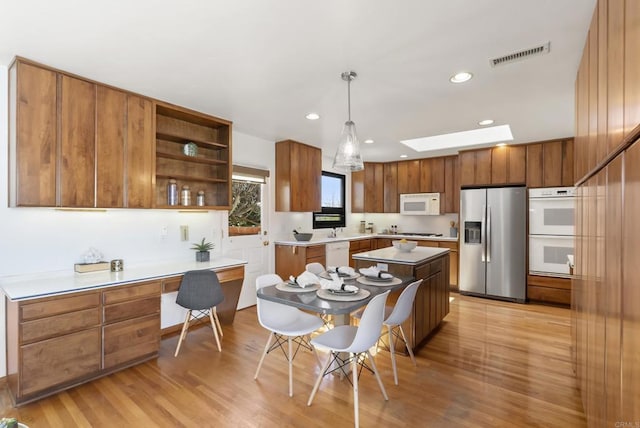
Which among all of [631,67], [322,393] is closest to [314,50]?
[631,67]

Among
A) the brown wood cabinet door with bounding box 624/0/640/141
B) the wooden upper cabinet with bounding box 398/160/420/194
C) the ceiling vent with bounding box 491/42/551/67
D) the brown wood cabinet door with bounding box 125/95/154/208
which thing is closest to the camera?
the brown wood cabinet door with bounding box 624/0/640/141

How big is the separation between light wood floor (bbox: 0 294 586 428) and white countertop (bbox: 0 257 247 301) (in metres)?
0.78

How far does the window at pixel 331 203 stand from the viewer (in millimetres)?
5788

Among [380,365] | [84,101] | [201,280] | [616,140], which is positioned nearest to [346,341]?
[380,365]

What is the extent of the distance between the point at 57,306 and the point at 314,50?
2561mm

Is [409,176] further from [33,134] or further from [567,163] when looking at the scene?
[33,134]

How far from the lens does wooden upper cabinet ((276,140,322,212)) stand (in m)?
4.61

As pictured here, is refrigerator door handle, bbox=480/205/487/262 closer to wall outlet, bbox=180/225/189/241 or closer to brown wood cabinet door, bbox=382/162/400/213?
brown wood cabinet door, bbox=382/162/400/213

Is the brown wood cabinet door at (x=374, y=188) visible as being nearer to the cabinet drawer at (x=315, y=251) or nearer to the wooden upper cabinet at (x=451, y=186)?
the wooden upper cabinet at (x=451, y=186)

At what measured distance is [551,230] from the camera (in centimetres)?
446

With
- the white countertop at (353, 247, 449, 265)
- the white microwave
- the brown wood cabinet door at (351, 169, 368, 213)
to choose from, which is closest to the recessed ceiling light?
the white countertop at (353, 247, 449, 265)

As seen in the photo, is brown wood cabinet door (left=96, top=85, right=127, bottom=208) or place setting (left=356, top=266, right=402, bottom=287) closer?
place setting (left=356, top=266, right=402, bottom=287)

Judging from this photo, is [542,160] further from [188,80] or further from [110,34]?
[110,34]

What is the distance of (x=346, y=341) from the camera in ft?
7.06
